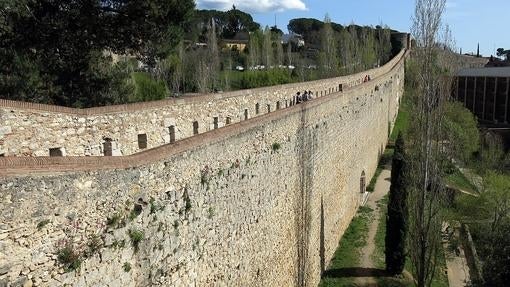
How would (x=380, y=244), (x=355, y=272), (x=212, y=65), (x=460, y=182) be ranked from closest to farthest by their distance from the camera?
(x=355, y=272), (x=380, y=244), (x=460, y=182), (x=212, y=65)

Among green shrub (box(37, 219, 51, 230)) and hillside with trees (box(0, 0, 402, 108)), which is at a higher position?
hillside with trees (box(0, 0, 402, 108))

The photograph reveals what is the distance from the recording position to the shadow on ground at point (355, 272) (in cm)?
1610

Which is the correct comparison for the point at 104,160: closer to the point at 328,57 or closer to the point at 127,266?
the point at 127,266

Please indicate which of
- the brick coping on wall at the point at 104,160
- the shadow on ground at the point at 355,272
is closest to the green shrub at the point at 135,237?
the brick coping on wall at the point at 104,160

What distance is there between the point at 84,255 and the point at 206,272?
2.96 m

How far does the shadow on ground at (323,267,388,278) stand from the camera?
1610 cm

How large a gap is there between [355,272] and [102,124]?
1053 centimetres

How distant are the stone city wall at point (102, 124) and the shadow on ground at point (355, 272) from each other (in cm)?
618

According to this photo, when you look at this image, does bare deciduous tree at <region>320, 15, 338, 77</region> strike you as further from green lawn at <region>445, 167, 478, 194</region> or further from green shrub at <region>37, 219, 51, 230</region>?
green shrub at <region>37, 219, 51, 230</region>

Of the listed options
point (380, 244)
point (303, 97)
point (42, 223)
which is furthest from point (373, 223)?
point (42, 223)

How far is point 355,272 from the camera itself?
16.5 m

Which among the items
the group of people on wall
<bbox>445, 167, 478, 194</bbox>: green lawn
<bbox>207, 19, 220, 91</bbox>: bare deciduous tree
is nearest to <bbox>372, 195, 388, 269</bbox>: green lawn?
the group of people on wall

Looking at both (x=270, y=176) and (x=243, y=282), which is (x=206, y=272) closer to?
(x=243, y=282)

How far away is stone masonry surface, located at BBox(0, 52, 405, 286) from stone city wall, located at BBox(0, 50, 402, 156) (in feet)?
0.13
